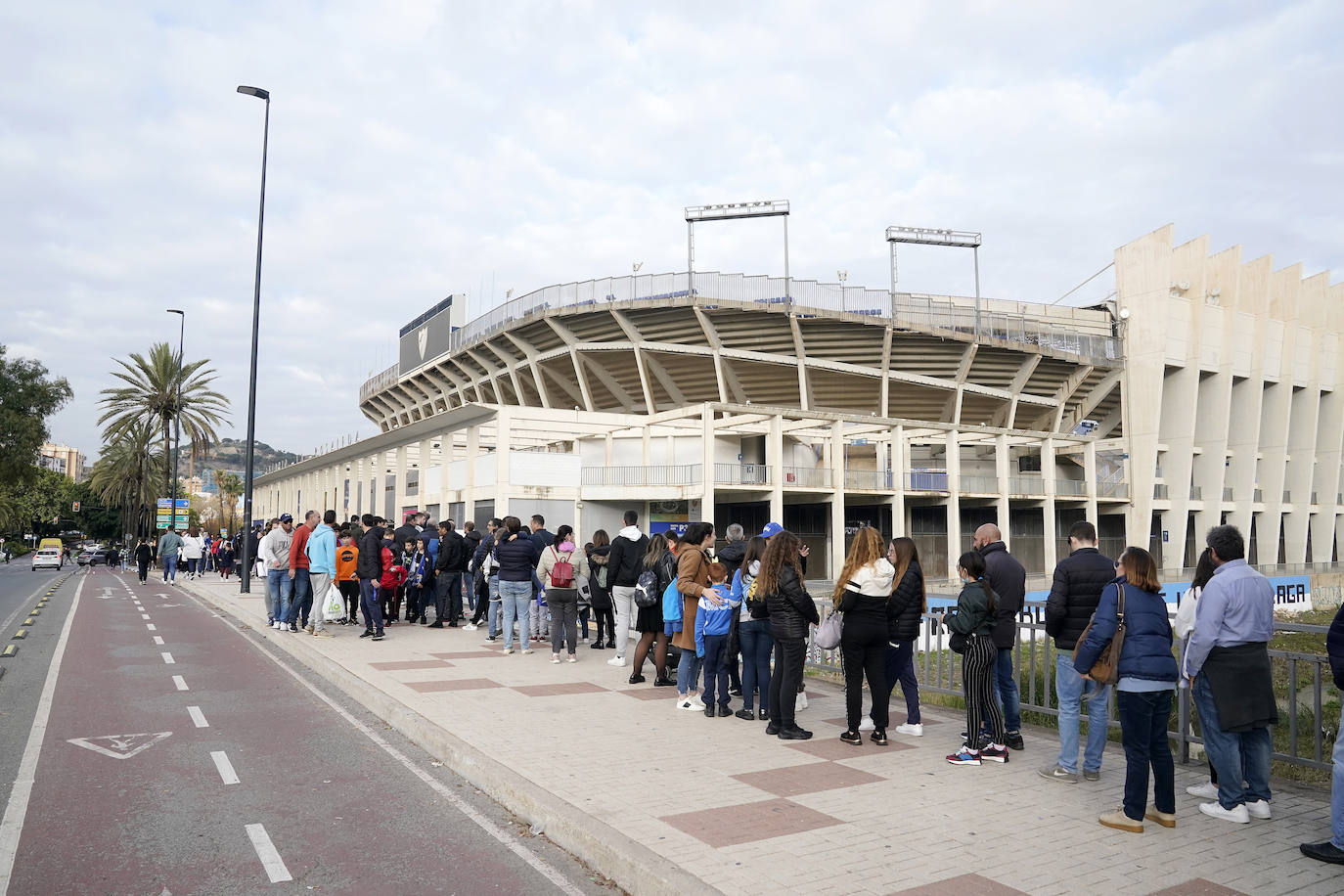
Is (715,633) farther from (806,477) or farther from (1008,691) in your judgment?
(806,477)

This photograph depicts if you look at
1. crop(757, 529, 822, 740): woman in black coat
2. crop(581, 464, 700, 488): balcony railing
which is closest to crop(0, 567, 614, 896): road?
crop(757, 529, 822, 740): woman in black coat

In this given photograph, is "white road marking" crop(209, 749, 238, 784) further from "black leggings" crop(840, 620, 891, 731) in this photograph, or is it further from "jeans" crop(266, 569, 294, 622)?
"jeans" crop(266, 569, 294, 622)

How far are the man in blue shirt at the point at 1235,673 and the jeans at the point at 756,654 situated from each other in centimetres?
364

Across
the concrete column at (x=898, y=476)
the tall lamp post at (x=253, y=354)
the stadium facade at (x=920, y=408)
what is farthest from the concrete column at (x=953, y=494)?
the tall lamp post at (x=253, y=354)

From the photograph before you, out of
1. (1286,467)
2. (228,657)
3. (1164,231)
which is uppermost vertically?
(1164,231)

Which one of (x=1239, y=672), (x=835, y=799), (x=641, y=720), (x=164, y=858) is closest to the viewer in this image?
(x=164, y=858)

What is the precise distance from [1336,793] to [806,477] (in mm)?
30951

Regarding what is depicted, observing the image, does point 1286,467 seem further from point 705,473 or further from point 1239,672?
point 1239,672

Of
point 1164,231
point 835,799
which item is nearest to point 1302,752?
point 835,799

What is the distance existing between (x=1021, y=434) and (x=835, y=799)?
3867 centimetres

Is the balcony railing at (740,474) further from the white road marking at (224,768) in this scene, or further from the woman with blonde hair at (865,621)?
→ the white road marking at (224,768)

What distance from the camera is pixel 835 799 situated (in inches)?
235

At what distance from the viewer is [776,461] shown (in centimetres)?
3422

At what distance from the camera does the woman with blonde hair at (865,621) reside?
752 centimetres
